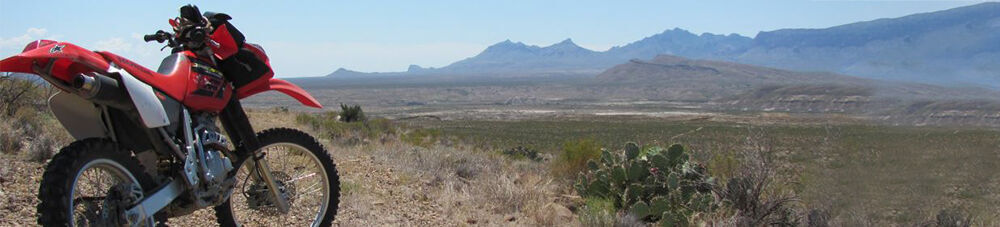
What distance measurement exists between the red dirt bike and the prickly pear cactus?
3.13m

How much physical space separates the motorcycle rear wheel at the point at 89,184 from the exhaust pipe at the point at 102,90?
0.19 metres

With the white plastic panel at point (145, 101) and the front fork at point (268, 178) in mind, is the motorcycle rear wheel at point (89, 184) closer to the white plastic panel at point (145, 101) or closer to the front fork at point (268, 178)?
the white plastic panel at point (145, 101)

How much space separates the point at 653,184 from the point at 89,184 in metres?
5.02

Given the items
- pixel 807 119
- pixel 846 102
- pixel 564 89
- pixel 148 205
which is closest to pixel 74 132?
pixel 148 205

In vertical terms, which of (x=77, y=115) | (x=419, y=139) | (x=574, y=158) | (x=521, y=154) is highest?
(x=77, y=115)

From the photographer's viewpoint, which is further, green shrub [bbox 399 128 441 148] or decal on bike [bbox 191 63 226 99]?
green shrub [bbox 399 128 441 148]

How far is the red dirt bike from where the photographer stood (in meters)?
2.97

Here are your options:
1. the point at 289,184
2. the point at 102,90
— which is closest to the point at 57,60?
the point at 102,90

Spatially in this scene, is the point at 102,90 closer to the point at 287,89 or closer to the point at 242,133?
the point at 242,133

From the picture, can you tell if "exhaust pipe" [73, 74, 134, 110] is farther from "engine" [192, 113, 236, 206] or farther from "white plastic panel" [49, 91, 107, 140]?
"engine" [192, 113, 236, 206]

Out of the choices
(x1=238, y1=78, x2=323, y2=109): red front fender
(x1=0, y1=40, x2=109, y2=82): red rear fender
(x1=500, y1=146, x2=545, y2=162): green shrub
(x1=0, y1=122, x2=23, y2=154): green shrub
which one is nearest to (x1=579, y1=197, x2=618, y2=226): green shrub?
(x1=238, y1=78, x2=323, y2=109): red front fender

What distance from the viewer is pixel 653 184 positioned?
269 inches

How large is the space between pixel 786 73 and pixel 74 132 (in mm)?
185775

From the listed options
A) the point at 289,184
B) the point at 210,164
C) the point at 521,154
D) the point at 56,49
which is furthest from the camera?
the point at 521,154
